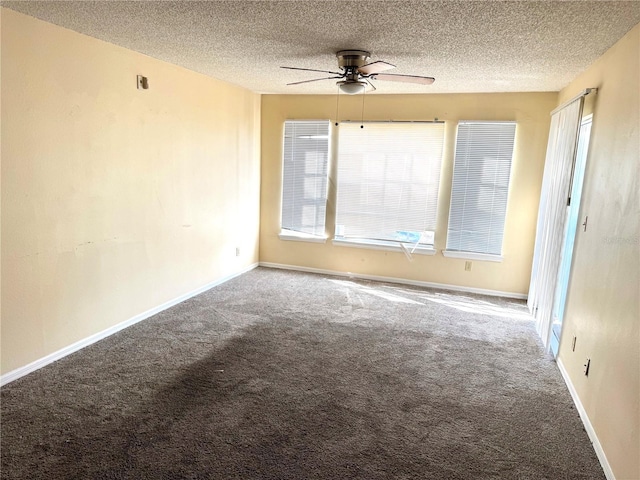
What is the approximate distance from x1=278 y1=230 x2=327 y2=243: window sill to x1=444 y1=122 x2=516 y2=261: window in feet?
5.69

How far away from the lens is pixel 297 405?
2.63 metres

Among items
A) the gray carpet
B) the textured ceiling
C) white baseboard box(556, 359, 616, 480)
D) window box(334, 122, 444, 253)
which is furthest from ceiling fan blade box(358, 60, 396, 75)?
white baseboard box(556, 359, 616, 480)

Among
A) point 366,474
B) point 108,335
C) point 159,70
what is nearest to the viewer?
point 366,474

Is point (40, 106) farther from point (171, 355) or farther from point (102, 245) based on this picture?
point (171, 355)

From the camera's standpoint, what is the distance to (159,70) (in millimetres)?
3779

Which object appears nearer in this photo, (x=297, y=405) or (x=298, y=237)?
(x=297, y=405)

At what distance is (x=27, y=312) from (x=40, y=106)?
1.40 m

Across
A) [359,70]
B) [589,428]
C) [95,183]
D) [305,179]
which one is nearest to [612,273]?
[589,428]

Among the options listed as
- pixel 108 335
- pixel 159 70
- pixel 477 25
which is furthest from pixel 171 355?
pixel 477 25

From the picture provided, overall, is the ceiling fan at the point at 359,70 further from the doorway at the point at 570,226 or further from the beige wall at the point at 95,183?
the beige wall at the point at 95,183

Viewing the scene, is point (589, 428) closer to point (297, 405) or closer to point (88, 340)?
point (297, 405)

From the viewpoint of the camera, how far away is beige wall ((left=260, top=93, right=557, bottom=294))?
15.6 feet

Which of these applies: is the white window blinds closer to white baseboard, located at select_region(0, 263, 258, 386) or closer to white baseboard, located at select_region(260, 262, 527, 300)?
white baseboard, located at select_region(260, 262, 527, 300)

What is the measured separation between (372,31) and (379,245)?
125 inches
